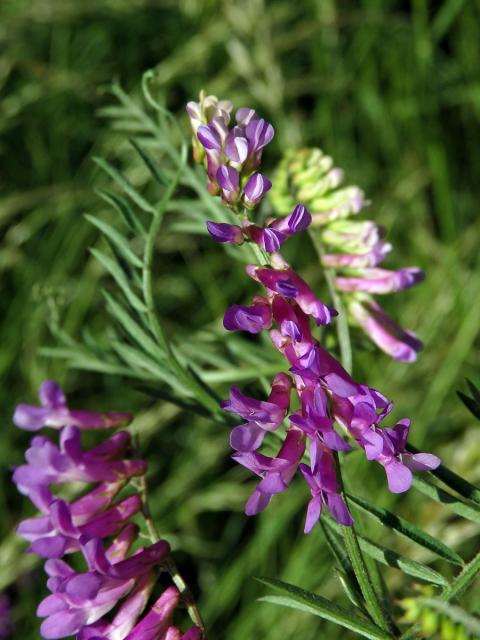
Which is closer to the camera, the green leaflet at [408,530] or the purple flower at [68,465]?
the green leaflet at [408,530]

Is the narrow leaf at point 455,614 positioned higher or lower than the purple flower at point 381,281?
higher

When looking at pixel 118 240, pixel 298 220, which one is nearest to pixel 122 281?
pixel 118 240

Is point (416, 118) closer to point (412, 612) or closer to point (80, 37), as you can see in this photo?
point (80, 37)

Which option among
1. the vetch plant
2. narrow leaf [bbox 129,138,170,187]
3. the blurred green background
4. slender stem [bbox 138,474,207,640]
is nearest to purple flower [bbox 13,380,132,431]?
the vetch plant

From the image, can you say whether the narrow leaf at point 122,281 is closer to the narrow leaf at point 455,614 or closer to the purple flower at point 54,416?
the purple flower at point 54,416

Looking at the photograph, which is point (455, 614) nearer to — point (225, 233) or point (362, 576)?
point (362, 576)

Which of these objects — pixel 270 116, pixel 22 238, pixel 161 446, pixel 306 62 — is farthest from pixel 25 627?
pixel 306 62

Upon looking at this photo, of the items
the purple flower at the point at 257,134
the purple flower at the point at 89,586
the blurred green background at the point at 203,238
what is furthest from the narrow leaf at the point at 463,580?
the blurred green background at the point at 203,238

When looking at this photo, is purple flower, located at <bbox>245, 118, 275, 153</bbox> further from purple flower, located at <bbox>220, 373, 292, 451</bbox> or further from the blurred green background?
the blurred green background
